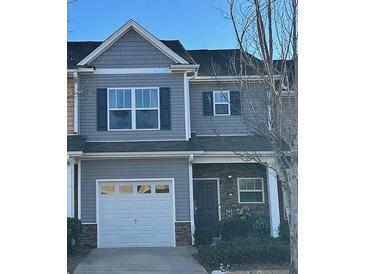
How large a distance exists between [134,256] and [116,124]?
3.02 meters

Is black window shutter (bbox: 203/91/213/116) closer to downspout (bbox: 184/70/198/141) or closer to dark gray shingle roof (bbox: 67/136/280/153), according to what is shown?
downspout (bbox: 184/70/198/141)

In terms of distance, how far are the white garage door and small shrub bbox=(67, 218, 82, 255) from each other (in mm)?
347

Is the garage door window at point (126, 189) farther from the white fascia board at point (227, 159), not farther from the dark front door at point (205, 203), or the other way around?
the white fascia board at point (227, 159)

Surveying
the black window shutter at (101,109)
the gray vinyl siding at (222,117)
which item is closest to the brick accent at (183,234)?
the gray vinyl siding at (222,117)

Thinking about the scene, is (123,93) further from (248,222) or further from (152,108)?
(248,222)

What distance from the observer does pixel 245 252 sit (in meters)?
7.14

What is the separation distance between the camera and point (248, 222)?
830 cm

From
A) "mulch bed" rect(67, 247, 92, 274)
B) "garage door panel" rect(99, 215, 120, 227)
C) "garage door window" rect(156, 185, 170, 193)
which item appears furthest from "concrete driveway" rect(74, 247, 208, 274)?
"garage door window" rect(156, 185, 170, 193)

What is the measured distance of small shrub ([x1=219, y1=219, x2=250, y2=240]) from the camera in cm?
804

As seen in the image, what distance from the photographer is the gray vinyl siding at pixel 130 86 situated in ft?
29.5

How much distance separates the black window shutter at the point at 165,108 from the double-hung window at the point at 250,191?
6.28 feet

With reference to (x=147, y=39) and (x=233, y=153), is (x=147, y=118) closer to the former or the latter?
(x=147, y=39)

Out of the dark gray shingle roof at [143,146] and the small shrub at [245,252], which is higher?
the dark gray shingle roof at [143,146]
